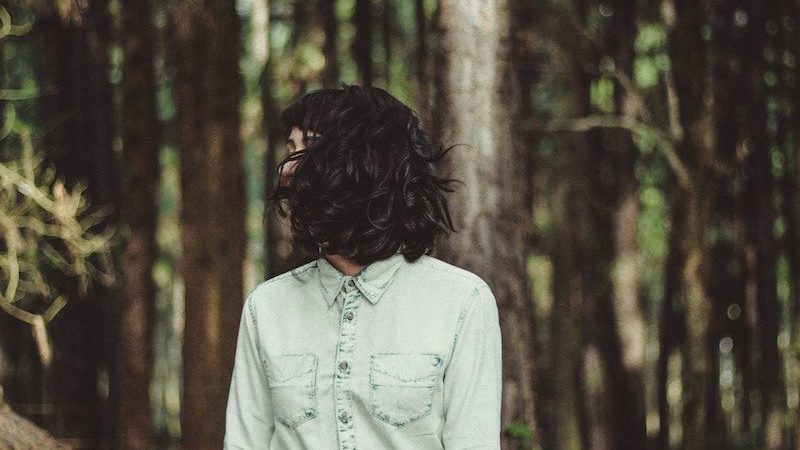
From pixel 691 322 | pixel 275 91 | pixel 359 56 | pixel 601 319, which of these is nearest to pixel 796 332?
pixel 691 322

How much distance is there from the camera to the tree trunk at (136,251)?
426 inches

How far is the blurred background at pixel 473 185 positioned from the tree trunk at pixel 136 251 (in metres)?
0.03

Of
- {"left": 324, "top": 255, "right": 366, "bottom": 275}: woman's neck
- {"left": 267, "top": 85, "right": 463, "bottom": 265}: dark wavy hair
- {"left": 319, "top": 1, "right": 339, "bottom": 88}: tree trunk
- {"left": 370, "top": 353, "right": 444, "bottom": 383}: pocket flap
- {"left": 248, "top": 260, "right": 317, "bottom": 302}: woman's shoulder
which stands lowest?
→ {"left": 370, "top": 353, "right": 444, "bottom": 383}: pocket flap

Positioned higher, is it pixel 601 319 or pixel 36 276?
pixel 36 276

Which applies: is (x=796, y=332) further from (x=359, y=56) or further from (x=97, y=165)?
(x=97, y=165)

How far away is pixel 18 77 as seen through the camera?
1305cm

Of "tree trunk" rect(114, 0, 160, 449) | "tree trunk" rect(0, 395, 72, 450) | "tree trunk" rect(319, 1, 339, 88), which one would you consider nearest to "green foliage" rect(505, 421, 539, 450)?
"tree trunk" rect(0, 395, 72, 450)

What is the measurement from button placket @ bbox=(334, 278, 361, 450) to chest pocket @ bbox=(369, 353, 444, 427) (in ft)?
0.20

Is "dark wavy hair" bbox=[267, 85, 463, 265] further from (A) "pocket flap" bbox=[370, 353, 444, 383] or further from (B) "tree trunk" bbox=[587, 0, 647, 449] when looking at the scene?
(B) "tree trunk" bbox=[587, 0, 647, 449]

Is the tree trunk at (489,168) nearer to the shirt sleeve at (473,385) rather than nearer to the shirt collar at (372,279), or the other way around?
the shirt collar at (372,279)

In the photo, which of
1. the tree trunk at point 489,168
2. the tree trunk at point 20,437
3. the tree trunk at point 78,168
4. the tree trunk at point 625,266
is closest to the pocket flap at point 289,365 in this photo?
the tree trunk at point 489,168

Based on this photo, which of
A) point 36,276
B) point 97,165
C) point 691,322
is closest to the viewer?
point 36,276

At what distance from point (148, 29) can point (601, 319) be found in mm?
7641

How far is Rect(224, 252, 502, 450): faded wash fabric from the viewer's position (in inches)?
100
